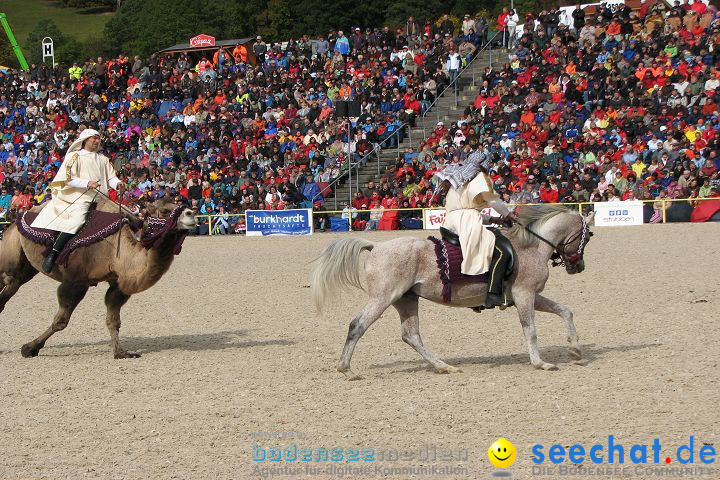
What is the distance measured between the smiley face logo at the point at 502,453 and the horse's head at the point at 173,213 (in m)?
4.97

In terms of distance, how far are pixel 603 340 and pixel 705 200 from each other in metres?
16.1

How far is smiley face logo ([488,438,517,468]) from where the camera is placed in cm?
633

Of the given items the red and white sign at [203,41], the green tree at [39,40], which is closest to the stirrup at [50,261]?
the red and white sign at [203,41]

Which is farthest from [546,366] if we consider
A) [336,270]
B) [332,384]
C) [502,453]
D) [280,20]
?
[280,20]

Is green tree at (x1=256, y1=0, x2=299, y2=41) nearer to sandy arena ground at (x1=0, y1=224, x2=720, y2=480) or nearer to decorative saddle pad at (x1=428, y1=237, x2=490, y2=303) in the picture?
sandy arena ground at (x1=0, y1=224, x2=720, y2=480)

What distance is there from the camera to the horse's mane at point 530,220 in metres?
9.84

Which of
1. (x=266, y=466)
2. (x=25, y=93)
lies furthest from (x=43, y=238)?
(x=25, y=93)

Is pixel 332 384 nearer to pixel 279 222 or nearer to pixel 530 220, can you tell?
pixel 530 220

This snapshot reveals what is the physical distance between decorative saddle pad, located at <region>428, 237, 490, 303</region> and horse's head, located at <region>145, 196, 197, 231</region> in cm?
275

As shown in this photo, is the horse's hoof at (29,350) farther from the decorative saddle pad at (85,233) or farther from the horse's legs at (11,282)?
the decorative saddle pad at (85,233)

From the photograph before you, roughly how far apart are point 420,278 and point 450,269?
29 centimetres

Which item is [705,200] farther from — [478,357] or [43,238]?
[43,238]

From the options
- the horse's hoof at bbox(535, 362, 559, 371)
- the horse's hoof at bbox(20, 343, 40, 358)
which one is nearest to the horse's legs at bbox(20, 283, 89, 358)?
the horse's hoof at bbox(20, 343, 40, 358)

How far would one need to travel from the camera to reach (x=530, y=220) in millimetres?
9992
